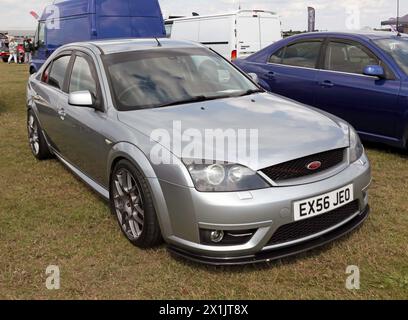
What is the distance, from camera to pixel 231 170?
278cm

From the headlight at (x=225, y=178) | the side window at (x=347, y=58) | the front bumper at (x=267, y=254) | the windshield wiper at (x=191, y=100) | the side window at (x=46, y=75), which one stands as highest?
the side window at (x=347, y=58)

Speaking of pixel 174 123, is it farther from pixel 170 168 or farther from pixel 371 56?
pixel 371 56

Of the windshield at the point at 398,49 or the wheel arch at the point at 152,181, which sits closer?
the wheel arch at the point at 152,181

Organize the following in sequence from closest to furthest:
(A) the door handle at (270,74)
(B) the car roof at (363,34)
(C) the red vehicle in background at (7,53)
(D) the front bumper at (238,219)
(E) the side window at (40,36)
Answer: (D) the front bumper at (238,219) < (B) the car roof at (363,34) < (A) the door handle at (270,74) < (E) the side window at (40,36) < (C) the red vehicle in background at (7,53)

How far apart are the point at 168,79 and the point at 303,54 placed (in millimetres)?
3133

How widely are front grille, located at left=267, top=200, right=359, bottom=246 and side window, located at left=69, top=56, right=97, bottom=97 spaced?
1.95 m

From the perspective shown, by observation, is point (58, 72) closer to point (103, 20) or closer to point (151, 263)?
point (151, 263)

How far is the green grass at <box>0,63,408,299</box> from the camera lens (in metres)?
2.85

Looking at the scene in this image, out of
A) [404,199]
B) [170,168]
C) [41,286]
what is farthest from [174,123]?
[404,199]

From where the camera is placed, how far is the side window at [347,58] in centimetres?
565

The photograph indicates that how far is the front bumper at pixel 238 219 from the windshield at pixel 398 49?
3.05m

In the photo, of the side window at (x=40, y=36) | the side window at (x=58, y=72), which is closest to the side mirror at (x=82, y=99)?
the side window at (x=58, y=72)

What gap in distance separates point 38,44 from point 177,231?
1108cm

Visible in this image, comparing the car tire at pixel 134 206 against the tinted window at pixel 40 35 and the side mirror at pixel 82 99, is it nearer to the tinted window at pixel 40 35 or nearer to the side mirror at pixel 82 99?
the side mirror at pixel 82 99
